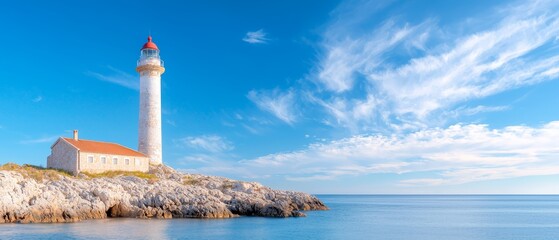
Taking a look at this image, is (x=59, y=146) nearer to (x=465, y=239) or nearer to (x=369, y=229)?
(x=369, y=229)

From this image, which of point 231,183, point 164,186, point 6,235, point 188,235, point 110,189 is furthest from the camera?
point 231,183

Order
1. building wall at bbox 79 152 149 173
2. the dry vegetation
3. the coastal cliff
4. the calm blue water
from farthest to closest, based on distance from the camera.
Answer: building wall at bbox 79 152 149 173 → the dry vegetation → the coastal cliff → the calm blue water

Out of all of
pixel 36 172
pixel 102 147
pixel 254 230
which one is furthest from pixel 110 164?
pixel 254 230

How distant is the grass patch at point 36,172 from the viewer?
131ft

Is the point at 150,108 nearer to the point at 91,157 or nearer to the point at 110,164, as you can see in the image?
the point at 110,164

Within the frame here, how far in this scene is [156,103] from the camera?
54.1 m

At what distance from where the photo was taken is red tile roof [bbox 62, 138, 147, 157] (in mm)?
Answer: 46062

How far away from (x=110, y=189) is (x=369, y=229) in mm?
20392

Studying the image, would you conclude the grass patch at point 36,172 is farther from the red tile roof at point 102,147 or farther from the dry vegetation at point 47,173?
the red tile roof at point 102,147

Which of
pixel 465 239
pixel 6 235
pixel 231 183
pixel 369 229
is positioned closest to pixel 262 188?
pixel 231 183

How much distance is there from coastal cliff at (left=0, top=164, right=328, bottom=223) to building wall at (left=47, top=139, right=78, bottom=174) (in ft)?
7.09

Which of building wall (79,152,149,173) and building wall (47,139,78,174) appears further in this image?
building wall (79,152,149,173)

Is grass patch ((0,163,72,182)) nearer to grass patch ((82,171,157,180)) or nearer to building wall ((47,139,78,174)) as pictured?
building wall ((47,139,78,174))

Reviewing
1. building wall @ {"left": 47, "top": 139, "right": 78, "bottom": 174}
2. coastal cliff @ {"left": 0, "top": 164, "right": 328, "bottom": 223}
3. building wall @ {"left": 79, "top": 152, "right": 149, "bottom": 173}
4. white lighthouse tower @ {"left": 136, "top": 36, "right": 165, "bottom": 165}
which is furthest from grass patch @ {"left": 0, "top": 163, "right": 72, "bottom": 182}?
white lighthouse tower @ {"left": 136, "top": 36, "right": 165, "bottom": 165}
